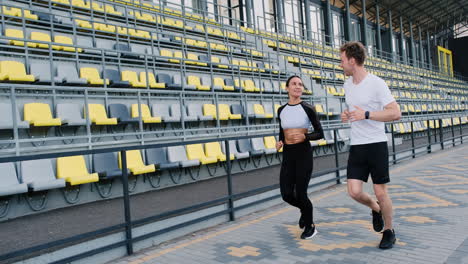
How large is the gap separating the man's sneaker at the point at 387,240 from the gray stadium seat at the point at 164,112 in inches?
191

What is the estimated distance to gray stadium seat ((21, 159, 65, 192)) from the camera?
13.7 ft

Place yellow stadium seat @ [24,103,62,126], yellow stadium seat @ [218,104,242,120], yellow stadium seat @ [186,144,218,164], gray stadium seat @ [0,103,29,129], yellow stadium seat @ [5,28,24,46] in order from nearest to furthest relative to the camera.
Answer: gray stadium seat @ [0,103,29,129]
yellow stadium seat @ [24,103,62,126]
yellow stadium seat @ [186,144,218,164]
yellow stadium seat @ [5,28,24,46]
yellow stadium seat @ [218,104,242,120]

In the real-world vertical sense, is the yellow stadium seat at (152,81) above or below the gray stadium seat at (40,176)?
above

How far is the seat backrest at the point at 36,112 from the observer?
565 cm

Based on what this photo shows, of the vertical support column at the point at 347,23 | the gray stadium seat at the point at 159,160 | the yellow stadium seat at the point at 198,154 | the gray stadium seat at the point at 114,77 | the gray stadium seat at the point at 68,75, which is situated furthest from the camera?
the vertical support column at the point at 347,23

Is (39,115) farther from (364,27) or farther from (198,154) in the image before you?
(364,27)

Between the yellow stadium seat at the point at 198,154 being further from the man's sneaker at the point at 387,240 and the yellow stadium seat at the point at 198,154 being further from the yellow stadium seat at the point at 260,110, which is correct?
the yellow stadium seat at the point at 260,110

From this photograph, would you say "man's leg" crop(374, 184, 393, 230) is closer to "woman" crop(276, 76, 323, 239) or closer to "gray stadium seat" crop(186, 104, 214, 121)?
"woman" crop(276, 76, 323, 239)

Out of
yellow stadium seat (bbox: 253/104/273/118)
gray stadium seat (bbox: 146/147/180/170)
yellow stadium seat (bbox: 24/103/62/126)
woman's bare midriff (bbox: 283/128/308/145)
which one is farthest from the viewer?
yellow stadium seat (bbox: 253/104/273/118)

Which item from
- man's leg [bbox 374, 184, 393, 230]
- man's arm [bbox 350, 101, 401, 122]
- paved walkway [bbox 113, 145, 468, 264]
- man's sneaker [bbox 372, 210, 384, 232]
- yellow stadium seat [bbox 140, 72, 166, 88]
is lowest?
paved walkway [bbox 113, 145, 468, 264]

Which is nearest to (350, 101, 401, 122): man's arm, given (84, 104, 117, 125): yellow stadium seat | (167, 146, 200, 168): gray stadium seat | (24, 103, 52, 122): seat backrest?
(167, 146, 200, 168): gray stadium seat

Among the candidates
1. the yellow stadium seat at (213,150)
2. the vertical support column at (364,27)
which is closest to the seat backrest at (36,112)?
the yellow stadium seat at (213,150)

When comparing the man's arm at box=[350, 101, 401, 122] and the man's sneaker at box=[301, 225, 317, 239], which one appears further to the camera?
the man's sneaker at box=[301, 225, 317, 239]

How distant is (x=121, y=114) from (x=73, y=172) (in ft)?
7.59
